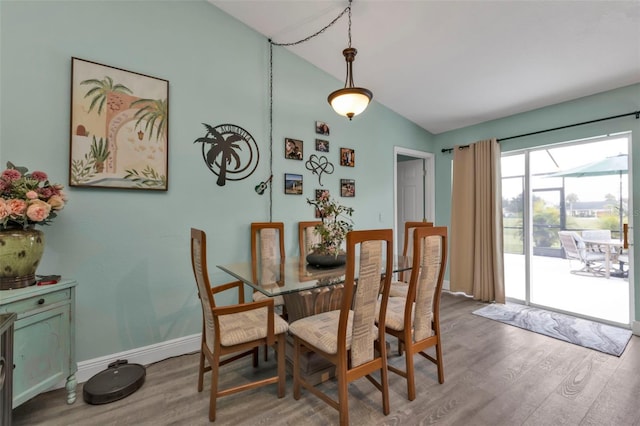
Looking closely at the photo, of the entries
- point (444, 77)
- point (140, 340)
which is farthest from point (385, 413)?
point (444, 77)

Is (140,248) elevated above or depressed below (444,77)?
below

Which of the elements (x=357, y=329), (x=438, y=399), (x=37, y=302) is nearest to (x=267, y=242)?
(x=357, y=329)

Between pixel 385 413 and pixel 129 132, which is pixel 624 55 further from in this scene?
pixel 129 132

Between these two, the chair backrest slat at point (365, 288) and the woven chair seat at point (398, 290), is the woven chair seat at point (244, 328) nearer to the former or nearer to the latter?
the chair backrest slat at point (365, 288)

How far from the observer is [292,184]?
3225mm

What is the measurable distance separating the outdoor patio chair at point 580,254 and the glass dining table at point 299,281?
255cm

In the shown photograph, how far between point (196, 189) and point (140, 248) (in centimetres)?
69

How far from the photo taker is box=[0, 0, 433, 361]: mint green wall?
203cm

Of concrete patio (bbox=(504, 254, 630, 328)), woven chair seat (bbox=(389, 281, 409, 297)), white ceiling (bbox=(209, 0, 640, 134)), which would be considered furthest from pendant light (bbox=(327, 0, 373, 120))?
concrete patio (bbox=(504, 254, 630, 328))

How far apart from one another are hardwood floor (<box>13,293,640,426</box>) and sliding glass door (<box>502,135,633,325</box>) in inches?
45.9

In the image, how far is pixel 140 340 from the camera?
242 centimetres

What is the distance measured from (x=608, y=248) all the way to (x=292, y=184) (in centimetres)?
375

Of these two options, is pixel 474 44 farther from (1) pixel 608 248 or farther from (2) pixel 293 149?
(1) pixel 608 248

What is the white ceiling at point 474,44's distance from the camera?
7.55 feet
